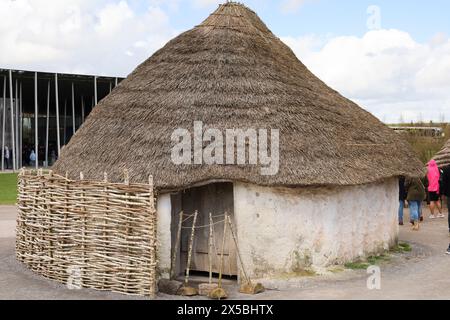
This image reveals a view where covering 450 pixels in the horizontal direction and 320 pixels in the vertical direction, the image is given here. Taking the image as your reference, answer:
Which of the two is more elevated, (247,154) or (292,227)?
(247,154)

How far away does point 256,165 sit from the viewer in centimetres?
1205

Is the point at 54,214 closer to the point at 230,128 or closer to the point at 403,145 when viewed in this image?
the point at 230,128

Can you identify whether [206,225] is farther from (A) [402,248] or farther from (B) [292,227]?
(A) [402,248]

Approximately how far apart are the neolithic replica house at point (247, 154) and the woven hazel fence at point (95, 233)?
→ 78cm

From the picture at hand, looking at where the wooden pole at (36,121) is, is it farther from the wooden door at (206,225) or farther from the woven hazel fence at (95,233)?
the wooden door at (206,225)

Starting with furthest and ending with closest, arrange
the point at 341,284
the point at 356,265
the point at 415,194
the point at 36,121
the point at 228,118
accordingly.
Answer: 1. the point at 36,121
2. the point at 415,194
3. the point at 356,265
4. the point at 228,118
5. the point at 341,284

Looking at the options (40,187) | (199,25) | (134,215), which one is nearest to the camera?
(134,215)

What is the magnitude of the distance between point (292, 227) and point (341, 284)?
1.45 metres

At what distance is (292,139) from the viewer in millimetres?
12688

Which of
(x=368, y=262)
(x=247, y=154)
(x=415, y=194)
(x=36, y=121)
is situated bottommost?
(x=368, y=262)

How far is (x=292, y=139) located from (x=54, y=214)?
16.7ft

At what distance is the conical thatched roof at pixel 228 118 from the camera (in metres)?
12.3

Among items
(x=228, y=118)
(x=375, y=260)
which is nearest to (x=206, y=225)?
(x=228, y=118)
